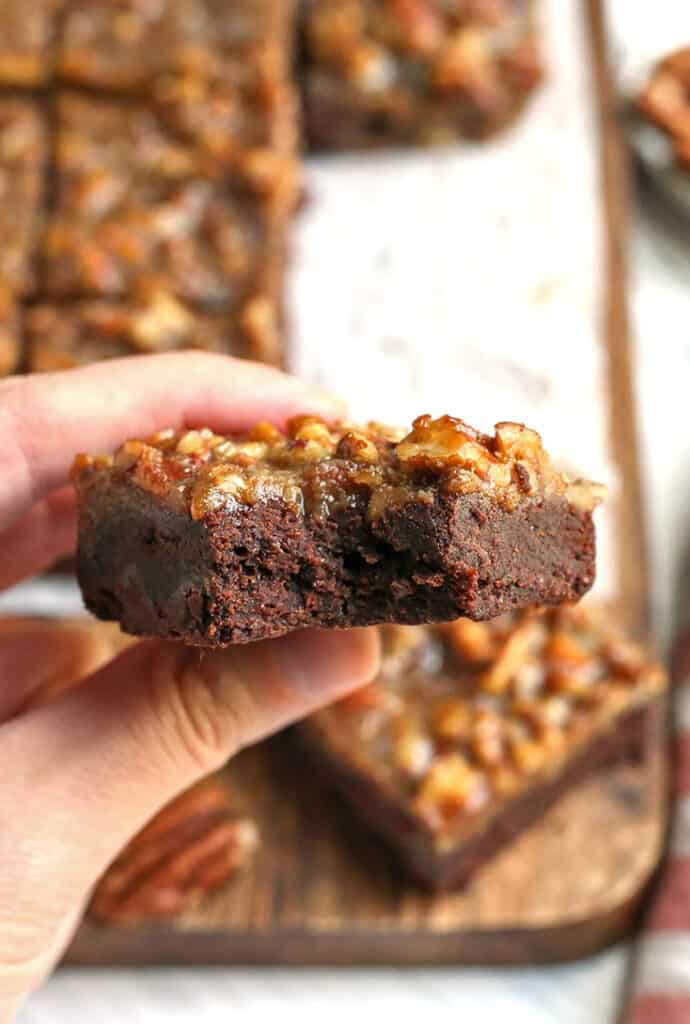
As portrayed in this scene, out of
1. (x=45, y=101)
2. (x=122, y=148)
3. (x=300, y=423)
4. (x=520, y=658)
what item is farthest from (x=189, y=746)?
(x=45, y=101)

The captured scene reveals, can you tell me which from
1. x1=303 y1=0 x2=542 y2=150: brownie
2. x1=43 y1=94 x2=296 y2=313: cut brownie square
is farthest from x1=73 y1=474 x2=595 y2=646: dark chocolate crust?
x1=303 y1=0 x2=542 y2=150: brownie

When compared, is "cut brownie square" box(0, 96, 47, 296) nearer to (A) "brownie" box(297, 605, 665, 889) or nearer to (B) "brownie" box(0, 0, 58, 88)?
(B) "brownie" box(0, 0, 58, 88)

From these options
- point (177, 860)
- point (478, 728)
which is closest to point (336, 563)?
point (478, 728)

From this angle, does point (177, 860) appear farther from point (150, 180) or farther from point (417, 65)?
point (417, 65)

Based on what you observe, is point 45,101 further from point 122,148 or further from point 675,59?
point 675,59

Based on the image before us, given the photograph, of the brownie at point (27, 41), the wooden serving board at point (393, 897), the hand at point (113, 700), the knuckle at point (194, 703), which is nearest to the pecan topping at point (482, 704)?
the wooden serving board at point (393, 897)

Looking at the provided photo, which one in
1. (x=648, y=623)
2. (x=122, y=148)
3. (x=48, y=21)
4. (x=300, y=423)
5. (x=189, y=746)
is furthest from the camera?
(x=48, y=21)
